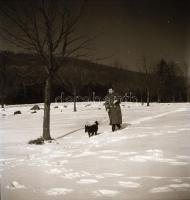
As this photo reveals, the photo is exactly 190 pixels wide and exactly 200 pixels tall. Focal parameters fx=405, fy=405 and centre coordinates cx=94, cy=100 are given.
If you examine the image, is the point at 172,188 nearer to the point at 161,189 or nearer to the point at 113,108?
the point at 161,189

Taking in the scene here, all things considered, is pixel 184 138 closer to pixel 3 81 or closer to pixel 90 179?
pixel 90 179

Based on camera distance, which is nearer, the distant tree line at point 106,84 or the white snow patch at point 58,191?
the white snow patch at point 58,191

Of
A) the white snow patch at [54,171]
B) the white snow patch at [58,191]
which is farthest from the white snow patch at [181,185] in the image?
the white snow patch at [54,171]

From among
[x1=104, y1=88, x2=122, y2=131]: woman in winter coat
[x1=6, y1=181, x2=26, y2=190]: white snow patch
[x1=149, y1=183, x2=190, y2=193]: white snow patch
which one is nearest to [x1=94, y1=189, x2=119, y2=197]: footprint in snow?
[x1=149, y1=183, x2=190, y2=193]: white snow patch

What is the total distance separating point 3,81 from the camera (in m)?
52.9

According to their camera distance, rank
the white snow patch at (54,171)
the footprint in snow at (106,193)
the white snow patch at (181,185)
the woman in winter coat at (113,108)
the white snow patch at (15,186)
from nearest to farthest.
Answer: the footprint in snow at (106,193)
the white snow patch at (181,185)
the white snow patch at (15,186)
the white snow patch at (54,171)
the woman in winter coat at (113,108)

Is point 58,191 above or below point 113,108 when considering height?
below

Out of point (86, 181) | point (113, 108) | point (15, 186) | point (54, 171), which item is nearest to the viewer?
point (15, 186)

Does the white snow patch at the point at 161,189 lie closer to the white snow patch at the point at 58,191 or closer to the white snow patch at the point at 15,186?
the white snow patch at the point at 58,191

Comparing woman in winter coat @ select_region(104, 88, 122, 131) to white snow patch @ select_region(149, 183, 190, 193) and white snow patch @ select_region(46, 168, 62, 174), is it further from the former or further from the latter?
white snow patch @ select_region(149, 183, 190, 193)

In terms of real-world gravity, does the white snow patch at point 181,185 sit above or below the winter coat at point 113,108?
below

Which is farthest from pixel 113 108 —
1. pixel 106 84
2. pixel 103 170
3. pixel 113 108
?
pixel 106 84

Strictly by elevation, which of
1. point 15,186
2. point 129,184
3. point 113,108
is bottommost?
point 15,186

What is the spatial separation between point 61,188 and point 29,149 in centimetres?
646
